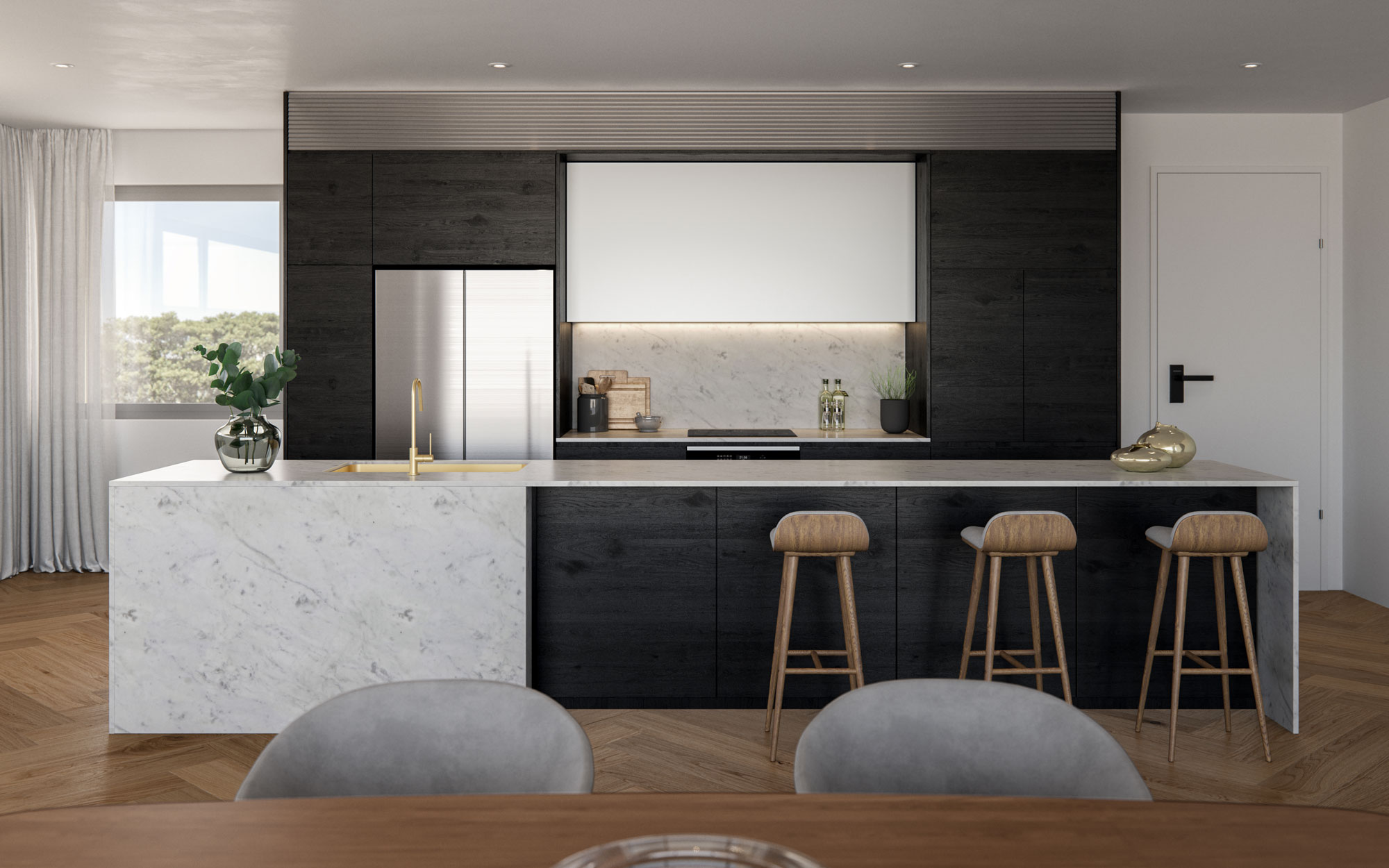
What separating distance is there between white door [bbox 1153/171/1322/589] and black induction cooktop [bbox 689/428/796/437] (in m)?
2.18

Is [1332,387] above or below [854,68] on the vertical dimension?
below

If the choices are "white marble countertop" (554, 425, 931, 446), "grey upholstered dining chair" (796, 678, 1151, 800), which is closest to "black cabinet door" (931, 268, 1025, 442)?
"white marble countertop" (554, 425, 931, 446)

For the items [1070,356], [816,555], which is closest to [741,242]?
[1070,356]

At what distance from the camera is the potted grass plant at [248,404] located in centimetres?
329

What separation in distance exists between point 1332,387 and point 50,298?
24.9 feet

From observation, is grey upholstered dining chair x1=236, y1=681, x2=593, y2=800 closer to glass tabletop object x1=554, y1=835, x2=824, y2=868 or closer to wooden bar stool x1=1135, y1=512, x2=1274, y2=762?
glass tabletop object x1=554, y1=835, x2=824, y2=868

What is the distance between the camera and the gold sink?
12.1ft

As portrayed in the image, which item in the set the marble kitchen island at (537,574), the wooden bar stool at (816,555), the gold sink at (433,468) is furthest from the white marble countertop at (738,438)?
the wooden bar stool at (816,555)

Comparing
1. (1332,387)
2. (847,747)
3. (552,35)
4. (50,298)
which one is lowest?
(847,747)

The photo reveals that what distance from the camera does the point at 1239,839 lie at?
3.33 ft

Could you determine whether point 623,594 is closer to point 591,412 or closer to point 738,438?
point 738,438

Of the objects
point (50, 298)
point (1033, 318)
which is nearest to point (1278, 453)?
point (1033, 318)

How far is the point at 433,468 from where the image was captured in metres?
3.89

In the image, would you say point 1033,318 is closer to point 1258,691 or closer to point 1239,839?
point 1258,691
